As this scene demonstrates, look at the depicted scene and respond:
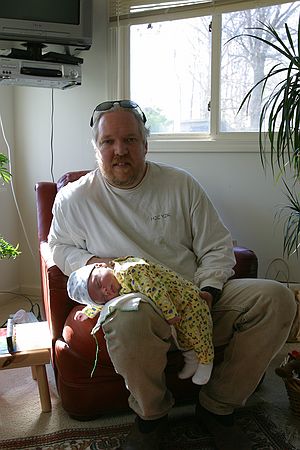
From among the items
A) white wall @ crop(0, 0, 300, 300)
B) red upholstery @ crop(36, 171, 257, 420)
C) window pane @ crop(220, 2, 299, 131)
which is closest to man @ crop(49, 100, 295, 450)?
red upholstery @ crop(36, 171, 257, 420)

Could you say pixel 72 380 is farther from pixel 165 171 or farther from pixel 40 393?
pixel 165 171

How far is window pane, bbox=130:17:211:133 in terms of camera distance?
270 cm

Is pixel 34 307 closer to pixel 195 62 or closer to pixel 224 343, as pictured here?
pixel 224 343

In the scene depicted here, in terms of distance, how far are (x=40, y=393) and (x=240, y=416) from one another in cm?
76

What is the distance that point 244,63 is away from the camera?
2.60m

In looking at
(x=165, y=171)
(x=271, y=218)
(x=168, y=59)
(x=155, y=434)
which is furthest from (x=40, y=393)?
(x=168, y=59)

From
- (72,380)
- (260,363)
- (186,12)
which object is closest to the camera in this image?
(260,363)

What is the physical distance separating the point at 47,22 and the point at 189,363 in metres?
1.84

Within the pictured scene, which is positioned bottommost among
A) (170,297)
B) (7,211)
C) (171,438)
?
(171,438)

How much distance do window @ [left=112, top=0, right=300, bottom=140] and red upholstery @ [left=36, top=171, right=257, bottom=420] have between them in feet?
4.50

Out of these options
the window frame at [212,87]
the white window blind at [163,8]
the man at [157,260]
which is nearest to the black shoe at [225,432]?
the man at [157,260]

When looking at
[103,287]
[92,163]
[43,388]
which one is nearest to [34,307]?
[92,163]

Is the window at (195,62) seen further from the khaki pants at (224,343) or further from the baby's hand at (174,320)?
the baby's hand at (174,320)

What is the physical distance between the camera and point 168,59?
9.15ft
